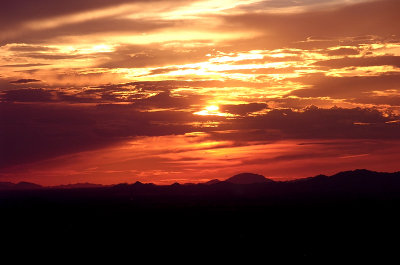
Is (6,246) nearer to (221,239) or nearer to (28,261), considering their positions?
(28,261)

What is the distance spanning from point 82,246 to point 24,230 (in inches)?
1541

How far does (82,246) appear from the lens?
3524 inches

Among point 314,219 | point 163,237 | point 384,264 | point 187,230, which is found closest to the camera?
point 384,264

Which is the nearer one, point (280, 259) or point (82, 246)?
point (280, 259)

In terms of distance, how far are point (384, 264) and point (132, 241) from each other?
40.1 meters

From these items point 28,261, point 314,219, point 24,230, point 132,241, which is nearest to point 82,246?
Result: point 132,241

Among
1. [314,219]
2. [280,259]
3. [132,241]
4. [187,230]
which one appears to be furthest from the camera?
[314,219]

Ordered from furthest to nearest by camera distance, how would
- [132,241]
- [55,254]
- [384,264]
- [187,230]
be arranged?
[187,230] → [132,241] → [55,254] → [384,264]

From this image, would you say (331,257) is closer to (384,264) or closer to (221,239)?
(384,264)

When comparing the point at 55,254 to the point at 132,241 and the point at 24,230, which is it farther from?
the point at 24,230

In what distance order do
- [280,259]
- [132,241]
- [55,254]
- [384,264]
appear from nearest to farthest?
[384,264] < [280,259] < [55,254] < [132,241]

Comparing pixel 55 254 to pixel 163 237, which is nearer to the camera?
pixel 55 254

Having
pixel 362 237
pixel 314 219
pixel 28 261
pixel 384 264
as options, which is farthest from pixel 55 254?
pixel 314 219

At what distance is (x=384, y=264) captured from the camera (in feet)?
223
